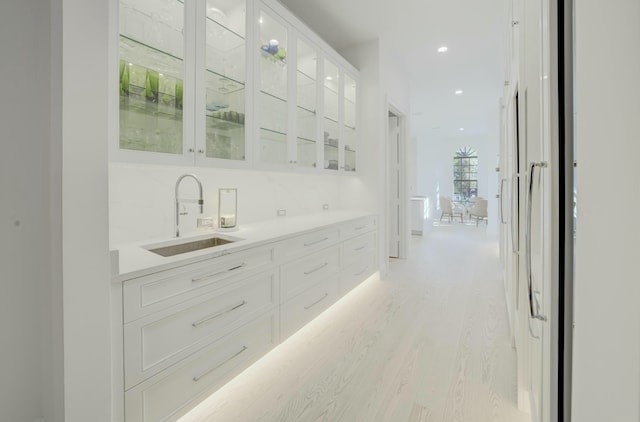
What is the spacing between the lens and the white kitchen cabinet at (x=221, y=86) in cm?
147

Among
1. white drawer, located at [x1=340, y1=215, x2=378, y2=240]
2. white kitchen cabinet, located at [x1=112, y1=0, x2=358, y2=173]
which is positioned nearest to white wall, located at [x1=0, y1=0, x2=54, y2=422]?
white kitchen cabinet, located at [x1=112, y1=0, x2=358, y2=173]

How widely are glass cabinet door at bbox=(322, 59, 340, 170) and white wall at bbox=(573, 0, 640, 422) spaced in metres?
2.54

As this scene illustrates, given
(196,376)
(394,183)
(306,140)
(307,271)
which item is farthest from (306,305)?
(394,183)

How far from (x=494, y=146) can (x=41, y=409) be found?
8199 mm

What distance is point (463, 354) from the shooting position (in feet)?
6.52

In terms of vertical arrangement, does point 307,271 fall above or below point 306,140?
below

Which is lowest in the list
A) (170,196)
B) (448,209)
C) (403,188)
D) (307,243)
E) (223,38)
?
(307,243)

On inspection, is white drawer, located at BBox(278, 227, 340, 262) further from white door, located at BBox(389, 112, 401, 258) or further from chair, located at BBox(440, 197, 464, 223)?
chair, located at BBox(440, 197, 464, 223)

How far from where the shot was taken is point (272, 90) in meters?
2.31

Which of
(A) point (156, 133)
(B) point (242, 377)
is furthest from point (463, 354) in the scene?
(A) point (156, 133)

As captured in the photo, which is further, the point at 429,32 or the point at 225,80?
the point at 429,32

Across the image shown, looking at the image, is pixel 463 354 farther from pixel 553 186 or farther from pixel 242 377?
pixel 553 186

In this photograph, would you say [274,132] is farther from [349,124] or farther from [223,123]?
[349,124]

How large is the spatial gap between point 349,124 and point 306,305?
2.22 m
